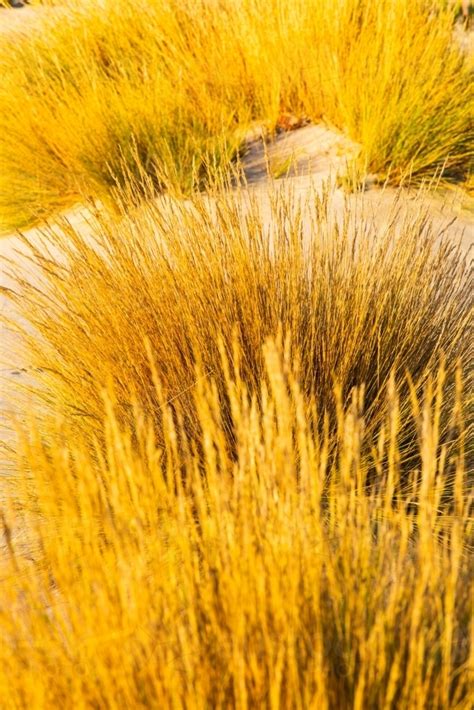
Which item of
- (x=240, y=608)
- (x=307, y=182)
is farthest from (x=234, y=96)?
(x=240, y=608)

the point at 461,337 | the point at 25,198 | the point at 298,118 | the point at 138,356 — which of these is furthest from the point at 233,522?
the point at 298,118

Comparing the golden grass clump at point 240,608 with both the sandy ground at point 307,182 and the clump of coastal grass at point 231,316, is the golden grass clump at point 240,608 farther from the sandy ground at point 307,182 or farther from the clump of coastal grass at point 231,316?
the sandy ground at point 307,182

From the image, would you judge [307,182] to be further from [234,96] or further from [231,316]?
[231,316]

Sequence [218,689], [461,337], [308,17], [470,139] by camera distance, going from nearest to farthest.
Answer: [218,689], [461,337], [470,139], [308,17]

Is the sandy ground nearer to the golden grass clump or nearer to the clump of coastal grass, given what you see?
the clump of coastal grass

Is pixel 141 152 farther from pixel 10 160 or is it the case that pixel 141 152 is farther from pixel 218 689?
pixel 218 689

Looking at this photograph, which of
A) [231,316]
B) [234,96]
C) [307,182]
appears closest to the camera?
[231,316]

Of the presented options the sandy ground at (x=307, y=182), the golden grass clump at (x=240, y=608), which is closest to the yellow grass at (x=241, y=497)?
the golden grass clump at (x=240, y=608)

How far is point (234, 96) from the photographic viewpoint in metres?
5.39

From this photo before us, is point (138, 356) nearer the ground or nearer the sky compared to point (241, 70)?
nearer the ground

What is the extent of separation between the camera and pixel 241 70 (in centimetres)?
541

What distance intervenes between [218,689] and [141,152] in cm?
397

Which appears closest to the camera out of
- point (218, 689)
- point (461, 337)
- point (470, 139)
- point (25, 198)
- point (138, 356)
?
point (218, 689)

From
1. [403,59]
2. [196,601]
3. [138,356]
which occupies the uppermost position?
[403,59]
